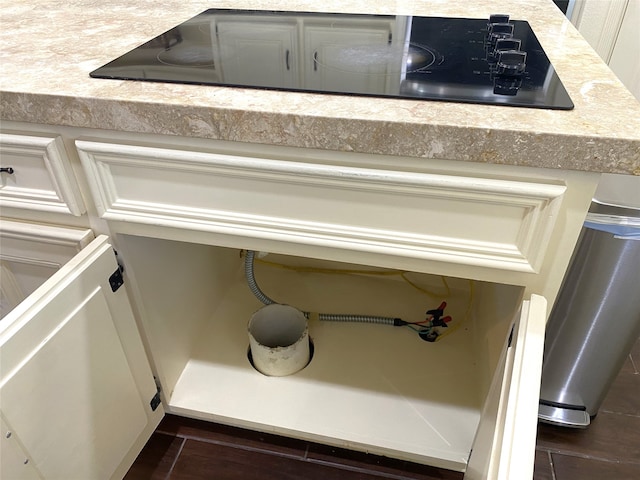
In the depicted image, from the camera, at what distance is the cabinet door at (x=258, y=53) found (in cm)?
68

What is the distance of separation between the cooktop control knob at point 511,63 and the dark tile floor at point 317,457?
2.77ft

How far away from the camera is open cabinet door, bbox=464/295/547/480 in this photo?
470 mm

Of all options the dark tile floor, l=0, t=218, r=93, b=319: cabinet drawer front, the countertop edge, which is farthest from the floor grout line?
l=0, t=218, r=93, b=319: cabinet drawer front

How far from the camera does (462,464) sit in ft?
3.04

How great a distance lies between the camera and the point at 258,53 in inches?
30.1

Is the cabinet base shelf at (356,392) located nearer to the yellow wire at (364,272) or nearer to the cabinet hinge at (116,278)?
the yellow wire at (364,272)

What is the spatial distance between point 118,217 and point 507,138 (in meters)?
0.58

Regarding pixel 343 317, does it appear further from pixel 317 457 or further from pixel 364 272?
pixel 317 457

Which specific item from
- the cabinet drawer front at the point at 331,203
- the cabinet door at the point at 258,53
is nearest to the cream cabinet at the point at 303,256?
the cabinet drawer front at the point at 331,203

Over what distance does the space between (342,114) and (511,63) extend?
0.25m

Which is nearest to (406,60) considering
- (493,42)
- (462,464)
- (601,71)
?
(493,42)

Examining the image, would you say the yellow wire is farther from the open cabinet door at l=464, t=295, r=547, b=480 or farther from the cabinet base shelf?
the open cabinet door at l=464, t=295, r=547, b=480

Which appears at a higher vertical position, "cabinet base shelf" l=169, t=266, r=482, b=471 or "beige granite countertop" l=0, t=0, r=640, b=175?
"beige granite countertop" l=0, t=0, r=640, b=175

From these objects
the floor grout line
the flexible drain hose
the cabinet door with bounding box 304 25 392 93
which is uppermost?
the cabinet door with bounding box 304 25 392 93
